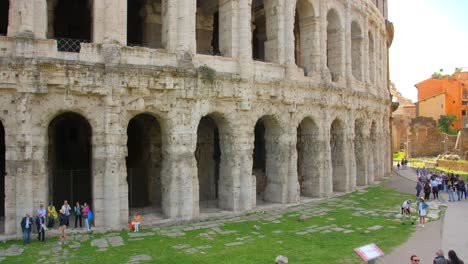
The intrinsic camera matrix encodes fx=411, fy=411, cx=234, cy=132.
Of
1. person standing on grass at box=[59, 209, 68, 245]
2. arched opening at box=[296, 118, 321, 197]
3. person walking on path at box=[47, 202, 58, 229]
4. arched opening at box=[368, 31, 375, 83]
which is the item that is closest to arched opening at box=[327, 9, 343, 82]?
arched opening at box=[296, 118, 321, 197]

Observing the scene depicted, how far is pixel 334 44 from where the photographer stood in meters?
22.2

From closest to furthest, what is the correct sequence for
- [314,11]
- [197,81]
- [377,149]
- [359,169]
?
[197,81] → [314,11] → [359,169] → [377,149]

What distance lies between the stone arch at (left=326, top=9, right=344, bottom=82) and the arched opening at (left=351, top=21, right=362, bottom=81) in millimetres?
2939

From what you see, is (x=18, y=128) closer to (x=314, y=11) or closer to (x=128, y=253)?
(x=128, y=253)

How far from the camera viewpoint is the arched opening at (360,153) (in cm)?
2430

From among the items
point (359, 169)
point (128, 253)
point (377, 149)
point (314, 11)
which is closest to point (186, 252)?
point (128, 253)

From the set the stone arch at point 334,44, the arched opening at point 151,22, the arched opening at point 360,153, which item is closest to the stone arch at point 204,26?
the arched opening at point 151,22

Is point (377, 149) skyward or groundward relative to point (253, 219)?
skyward

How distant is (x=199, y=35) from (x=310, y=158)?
25.8 feet

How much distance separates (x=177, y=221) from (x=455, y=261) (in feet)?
30.1

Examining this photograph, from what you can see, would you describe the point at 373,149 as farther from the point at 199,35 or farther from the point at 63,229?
the point at 63,229

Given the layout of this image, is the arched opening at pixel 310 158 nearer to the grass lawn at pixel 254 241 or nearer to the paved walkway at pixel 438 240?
the grass lawn at pixel 254 241

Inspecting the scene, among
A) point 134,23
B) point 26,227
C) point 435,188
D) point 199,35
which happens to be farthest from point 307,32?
point 26,227

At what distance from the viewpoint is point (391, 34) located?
110ft
